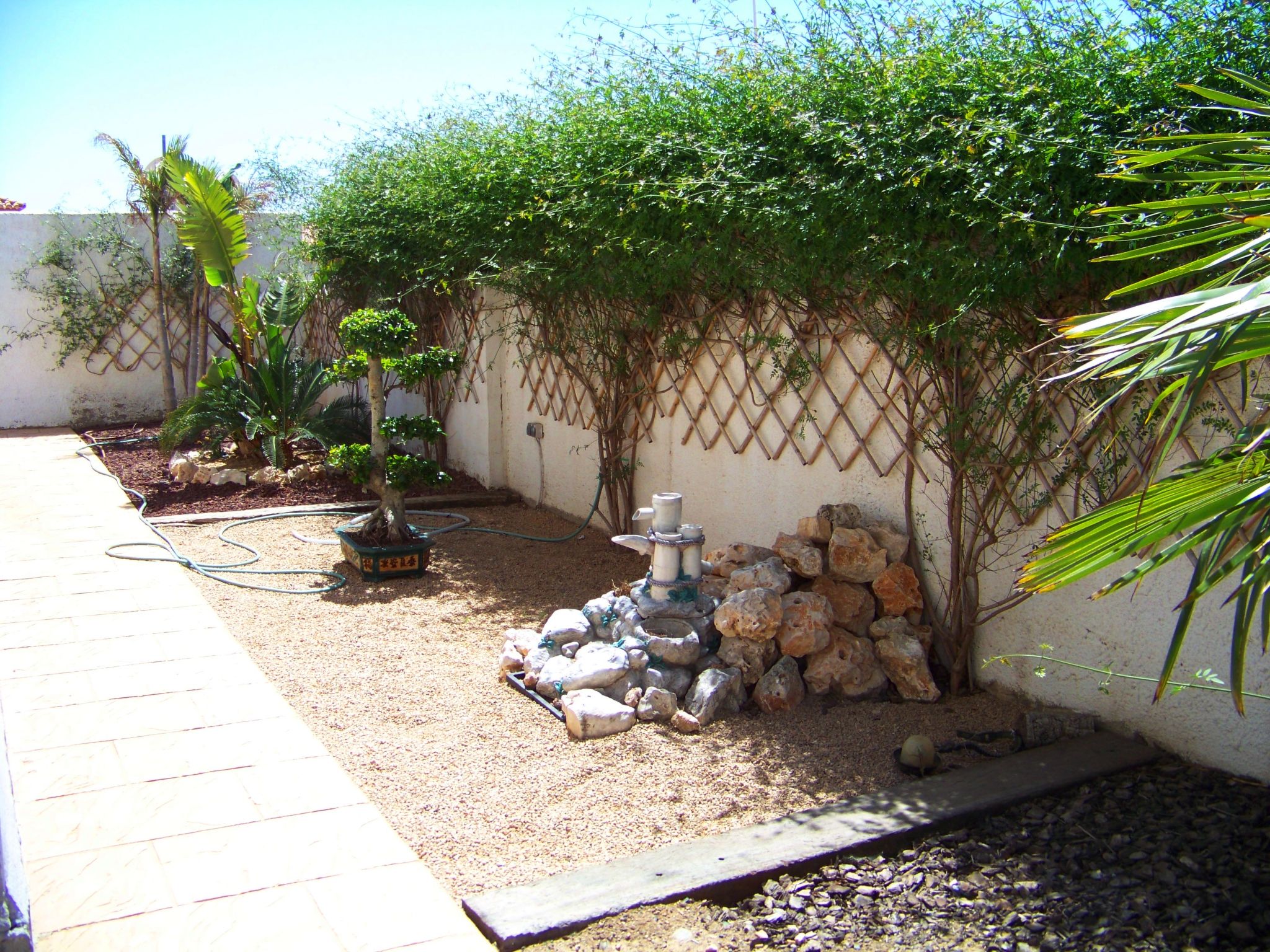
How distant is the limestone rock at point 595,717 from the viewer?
3105 mm

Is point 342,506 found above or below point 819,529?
below

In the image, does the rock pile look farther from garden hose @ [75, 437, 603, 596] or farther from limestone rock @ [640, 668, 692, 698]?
garden hose @ [75, 437, 603, 596]

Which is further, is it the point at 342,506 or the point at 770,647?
the point at 342,506

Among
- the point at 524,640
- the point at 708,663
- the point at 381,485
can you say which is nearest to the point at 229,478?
the point at 381,485

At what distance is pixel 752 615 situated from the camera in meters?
3.25

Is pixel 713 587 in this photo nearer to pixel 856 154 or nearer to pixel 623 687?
pixel 623 687

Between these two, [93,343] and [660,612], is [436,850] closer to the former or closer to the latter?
[660,612]

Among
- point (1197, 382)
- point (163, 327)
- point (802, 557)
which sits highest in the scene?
point (163, 327)

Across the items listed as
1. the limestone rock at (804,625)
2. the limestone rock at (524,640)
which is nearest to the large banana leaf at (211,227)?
the limestone rock at (524,640)

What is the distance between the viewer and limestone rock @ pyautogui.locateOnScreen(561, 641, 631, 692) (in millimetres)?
3297

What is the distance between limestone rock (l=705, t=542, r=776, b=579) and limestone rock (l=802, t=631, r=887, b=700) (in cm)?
47

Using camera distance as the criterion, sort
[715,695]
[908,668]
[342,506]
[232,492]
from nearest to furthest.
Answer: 1. [715,695]
2. [908,668]
3. [342,506]
4. [232,492]

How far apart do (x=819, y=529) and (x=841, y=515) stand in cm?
10

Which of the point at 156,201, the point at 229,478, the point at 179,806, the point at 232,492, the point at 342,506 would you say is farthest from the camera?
the point at 156,201
